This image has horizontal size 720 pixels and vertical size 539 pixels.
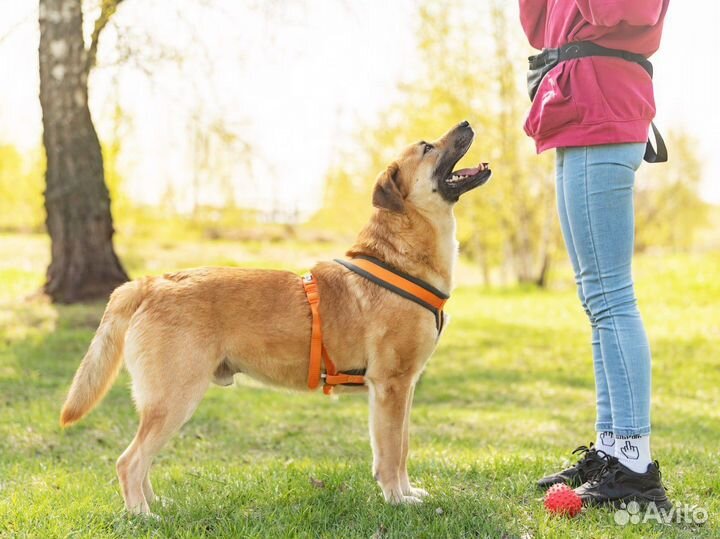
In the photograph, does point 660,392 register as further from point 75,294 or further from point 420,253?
point 75,294

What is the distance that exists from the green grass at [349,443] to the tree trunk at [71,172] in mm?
574

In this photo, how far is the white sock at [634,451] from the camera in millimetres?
3452

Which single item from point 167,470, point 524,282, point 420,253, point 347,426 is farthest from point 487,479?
point 524,282

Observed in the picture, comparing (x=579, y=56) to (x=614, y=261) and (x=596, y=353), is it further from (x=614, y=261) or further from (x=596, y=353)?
(x=596, y=353)

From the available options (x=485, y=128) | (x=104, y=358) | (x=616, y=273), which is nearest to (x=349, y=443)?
(x=104, y=358)

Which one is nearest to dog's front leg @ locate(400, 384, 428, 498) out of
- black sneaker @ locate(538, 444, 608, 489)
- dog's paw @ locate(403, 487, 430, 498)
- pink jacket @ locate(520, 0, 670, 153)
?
dog's paw @ locate(403, 487, 430, 498)

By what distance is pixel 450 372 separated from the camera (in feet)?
32.8

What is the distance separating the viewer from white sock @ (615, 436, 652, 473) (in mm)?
3452

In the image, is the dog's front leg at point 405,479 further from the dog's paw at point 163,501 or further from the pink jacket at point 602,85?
Answer: the pink jacket at point 602,85

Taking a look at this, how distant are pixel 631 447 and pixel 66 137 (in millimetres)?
9175

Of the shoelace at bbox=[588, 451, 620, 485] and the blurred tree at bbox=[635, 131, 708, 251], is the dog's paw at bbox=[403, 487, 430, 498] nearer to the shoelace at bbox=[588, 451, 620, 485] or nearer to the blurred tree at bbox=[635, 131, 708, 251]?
the shoelace at bbox=[588, 451, 620, 485]

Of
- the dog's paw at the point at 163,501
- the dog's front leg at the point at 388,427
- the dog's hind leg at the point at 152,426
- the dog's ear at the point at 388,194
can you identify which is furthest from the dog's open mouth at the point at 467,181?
the dog's paw at the point at 163,501

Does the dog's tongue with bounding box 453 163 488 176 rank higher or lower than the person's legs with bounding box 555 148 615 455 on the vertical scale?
higher

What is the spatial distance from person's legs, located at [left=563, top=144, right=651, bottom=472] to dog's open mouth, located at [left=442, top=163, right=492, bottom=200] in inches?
25.8
